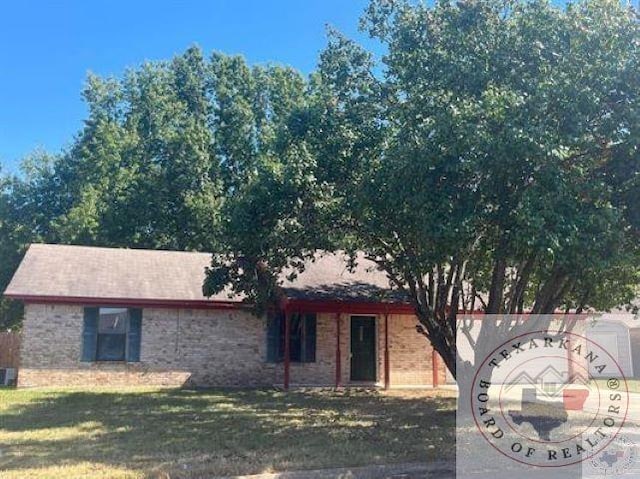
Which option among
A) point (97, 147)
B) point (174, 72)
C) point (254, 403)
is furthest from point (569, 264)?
point (174, 72)

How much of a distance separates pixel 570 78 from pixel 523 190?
1831 millimetres

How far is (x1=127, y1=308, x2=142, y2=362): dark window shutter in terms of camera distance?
18.3 metres

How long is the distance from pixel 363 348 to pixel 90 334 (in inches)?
337

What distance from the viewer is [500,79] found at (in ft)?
32.3

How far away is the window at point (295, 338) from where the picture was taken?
19.4m

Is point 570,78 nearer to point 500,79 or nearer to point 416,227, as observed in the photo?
point 500,79

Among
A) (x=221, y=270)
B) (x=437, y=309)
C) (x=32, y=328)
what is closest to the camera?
(x=437, y=309)

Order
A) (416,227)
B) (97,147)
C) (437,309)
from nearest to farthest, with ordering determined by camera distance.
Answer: (416,227)
(437,309)
(97,147)

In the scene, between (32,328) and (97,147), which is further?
(97,147)

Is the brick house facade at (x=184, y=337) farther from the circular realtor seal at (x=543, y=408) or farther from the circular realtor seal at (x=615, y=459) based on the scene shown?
the circular realtor seal at (x=615, y=459)

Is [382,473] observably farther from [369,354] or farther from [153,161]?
[153,161]

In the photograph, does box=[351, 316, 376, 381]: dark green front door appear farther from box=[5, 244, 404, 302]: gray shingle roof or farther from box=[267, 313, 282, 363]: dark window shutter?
box=[267, 313, 282, 363]: dark window shutter

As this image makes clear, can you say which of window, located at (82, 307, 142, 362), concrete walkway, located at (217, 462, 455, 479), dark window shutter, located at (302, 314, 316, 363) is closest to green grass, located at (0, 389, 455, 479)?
concrete walkway, located at (217, 462, 455, 479)

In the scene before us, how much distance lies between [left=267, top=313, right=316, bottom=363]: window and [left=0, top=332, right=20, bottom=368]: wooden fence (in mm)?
8262
